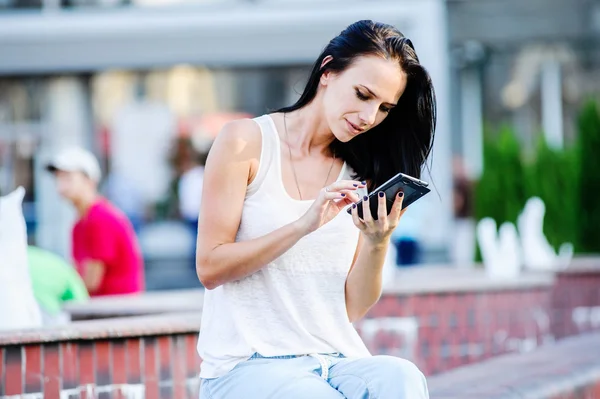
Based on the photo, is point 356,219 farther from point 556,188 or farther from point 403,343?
point 556,188

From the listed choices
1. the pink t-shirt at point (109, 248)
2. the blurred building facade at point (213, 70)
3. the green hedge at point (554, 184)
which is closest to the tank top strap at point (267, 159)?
the pink t-shirt at point (109, 248)

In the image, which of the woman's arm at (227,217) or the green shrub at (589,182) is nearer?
the woman's arm at (227,217)

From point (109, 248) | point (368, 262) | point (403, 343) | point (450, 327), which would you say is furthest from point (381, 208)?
point (109, 248)

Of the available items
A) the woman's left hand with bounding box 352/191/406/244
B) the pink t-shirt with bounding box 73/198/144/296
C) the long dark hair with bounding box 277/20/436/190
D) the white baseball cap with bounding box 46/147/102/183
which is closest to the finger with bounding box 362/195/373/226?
the woman's left hand with bounding box 352/191/406/244

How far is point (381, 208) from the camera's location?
294 centimetres

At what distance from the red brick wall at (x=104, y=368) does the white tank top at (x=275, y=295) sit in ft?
3.11

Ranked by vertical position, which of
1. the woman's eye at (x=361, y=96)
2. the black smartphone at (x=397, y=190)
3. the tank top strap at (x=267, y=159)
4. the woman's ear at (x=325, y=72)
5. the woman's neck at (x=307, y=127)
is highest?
the woman's ear at (x=325, y=72)

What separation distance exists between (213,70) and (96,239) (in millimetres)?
11615

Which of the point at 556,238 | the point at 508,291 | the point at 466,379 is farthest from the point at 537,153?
the point at 466,379

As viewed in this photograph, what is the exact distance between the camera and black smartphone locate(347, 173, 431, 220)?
9.49 ft

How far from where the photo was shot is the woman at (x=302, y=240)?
2.96 m

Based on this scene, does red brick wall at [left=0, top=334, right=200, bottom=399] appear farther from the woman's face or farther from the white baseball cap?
the white baseball cap

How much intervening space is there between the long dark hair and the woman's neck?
0.03 metres

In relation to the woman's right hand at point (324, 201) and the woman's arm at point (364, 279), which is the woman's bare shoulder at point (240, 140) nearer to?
the woman's right hand at point (324, 201)
